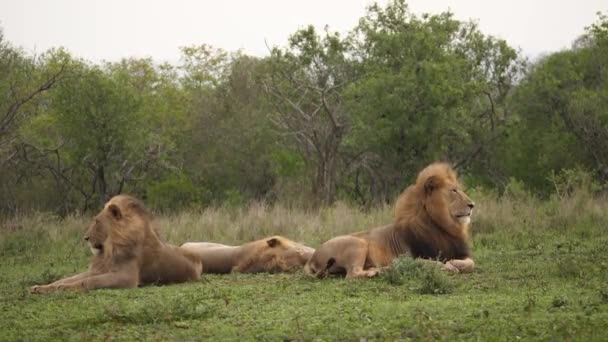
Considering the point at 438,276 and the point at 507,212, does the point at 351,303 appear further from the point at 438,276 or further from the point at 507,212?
the point at 507,212

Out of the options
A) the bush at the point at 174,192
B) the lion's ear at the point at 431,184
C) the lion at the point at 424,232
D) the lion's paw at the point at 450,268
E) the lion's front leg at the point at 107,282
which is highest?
the lion's ear at the point at 431,184

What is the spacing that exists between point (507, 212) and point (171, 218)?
6.33 meters

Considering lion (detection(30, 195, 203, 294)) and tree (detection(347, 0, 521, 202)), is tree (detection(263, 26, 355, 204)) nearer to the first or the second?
tree (detection(347, 0, 521, 202))

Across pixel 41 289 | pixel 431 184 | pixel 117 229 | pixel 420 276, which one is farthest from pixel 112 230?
pixel 431 184

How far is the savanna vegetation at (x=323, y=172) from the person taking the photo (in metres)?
7.01

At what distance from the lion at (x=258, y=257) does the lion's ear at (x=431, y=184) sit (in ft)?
5.75

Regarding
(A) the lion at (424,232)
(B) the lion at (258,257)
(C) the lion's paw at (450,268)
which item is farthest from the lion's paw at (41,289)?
(C) the lion's paw at (450,268)

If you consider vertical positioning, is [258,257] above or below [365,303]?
below

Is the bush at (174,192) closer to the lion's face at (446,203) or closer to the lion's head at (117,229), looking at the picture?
the lion's head at (117,229)

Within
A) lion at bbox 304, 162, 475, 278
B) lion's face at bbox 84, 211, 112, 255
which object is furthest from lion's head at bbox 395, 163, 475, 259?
lion's face at bbox 84, 211, 112, 255

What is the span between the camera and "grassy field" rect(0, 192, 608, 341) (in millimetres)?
6199

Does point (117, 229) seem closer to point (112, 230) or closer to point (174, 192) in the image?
point (112, 230)

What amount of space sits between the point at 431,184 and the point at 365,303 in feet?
9.51

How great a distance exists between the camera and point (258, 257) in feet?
36.1
